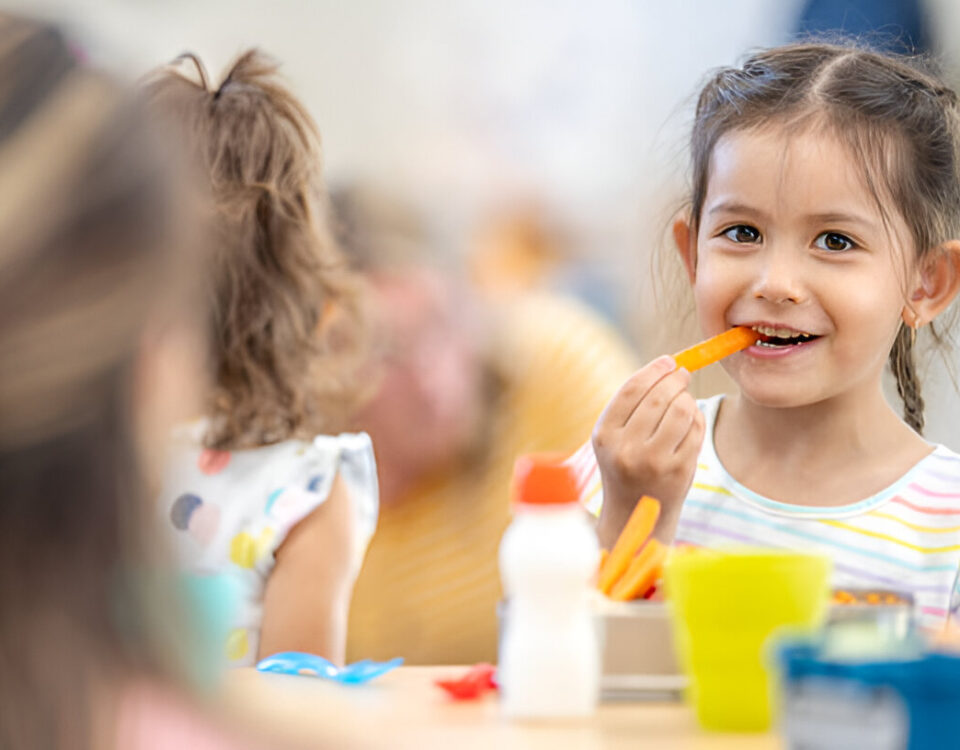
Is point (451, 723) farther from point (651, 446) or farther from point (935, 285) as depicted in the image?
point (935, 285)

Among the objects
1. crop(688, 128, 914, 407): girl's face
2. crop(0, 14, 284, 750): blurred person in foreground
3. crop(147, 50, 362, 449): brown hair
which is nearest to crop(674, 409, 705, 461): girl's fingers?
crop(688, 128, 914, 407): girl's face

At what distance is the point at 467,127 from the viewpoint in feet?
9.17

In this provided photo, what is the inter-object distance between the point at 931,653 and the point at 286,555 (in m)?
1.04

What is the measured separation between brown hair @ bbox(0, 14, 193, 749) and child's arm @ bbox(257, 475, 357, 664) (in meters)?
0.98

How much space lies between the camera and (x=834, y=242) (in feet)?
3.98

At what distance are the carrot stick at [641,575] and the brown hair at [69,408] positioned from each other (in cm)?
42

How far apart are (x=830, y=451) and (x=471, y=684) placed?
64 centimetres

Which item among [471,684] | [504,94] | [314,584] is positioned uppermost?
[504,94]

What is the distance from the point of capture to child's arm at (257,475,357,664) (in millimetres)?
1428

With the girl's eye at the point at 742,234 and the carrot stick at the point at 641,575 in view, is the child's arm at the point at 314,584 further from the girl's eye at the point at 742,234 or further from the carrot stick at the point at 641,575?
the carrot stick at the point at 641,575

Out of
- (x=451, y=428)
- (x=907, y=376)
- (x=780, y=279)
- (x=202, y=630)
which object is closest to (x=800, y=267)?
(x=780, y=279)

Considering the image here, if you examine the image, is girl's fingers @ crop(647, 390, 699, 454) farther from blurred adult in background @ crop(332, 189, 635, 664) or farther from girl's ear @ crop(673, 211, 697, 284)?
blurred adult in background @ crop(332, 189, 635, 664)

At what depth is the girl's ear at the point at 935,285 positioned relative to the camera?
4.23ft

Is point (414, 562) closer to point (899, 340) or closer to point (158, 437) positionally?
point (899, 340)
